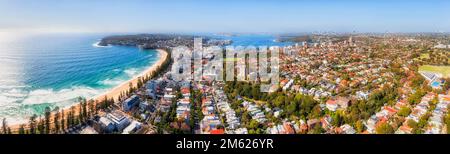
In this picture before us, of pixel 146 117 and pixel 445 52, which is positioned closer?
pixel 146 117

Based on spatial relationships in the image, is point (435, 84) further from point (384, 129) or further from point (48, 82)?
point (48, 82)

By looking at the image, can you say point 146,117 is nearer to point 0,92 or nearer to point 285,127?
point 285,127

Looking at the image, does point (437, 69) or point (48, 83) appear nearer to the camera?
point (48, 83)

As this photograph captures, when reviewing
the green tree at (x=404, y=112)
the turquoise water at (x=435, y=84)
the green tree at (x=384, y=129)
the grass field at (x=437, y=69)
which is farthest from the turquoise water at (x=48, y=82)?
the grass field at (x=437, y=69)

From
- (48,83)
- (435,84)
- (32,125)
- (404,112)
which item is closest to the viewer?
(32,125)

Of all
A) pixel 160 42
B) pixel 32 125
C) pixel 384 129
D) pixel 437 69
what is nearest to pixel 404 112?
pixel 384 129

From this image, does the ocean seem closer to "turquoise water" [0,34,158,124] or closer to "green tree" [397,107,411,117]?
"turquoise water" [0,34,158,124]

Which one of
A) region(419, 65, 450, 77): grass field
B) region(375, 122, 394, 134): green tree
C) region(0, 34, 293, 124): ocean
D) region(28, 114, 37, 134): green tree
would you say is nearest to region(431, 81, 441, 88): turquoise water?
region(419, 65, 450, 77): grass field

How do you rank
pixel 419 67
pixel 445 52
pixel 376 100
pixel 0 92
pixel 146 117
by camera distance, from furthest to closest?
1. pixel 445 52
2. pixel 419 67
3. pixel 0 92
4. pixel 376 100
5. pixel 146 117

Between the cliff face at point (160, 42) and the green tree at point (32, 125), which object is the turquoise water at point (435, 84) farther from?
the cliff face at point (160, 42)
